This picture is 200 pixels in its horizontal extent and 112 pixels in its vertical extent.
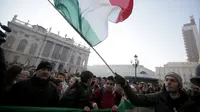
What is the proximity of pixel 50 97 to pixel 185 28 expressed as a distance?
9147 centimetres

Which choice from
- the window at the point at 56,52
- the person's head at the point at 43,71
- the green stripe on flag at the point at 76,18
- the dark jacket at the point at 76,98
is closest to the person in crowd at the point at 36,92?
the person's head at the point at 43,71

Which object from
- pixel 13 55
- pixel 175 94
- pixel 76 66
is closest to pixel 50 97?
pixel 175 94

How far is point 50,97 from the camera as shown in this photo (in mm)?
1822

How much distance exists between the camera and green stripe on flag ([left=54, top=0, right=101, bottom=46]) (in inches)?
70.1

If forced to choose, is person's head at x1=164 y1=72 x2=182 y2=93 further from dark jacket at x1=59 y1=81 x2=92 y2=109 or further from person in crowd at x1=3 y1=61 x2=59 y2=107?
person in crowd at x1=3 y1=61 x2=59 y2=107

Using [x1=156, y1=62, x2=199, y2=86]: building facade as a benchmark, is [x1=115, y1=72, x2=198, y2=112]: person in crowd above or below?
below

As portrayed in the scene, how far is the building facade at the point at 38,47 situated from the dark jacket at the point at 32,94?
115 feet

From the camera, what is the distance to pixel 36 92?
5.70 ft

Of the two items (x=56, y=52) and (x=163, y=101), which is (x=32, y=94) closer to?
(x=163, y=101)

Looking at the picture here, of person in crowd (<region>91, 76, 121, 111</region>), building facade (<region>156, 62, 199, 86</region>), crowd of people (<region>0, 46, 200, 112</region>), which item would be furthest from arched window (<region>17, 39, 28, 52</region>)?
building facade (<region>156, 62, 199, 86</region>)

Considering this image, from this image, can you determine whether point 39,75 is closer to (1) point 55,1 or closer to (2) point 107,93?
(1) point 55,1

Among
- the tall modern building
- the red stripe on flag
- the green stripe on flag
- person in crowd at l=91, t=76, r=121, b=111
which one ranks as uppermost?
the tall modern building

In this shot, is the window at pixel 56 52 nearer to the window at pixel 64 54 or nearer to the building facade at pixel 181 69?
the window at pixel 64 54

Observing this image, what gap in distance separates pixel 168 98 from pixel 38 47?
39878mm
